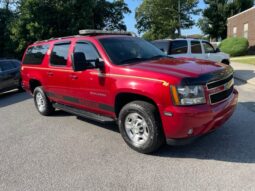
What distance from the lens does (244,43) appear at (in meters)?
24.2

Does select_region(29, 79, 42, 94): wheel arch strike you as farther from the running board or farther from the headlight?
the headlight

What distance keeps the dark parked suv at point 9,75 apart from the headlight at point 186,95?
31.0 feet

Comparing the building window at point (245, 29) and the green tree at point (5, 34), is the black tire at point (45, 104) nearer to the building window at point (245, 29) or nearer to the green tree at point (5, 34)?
the green tree at point (5, 34)

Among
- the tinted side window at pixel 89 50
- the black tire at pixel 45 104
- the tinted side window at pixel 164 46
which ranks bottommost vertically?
the black tire at pixel 45 104

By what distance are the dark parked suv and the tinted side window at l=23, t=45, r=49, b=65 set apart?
14.1 feet

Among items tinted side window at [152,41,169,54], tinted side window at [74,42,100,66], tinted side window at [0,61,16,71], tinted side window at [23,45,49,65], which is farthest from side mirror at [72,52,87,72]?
tinted side window at [0,61,16,71]

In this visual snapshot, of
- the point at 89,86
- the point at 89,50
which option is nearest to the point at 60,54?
the point at 89,50

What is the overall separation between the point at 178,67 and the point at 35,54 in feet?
13.9

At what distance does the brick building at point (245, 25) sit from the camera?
25531 mm

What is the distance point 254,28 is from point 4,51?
21.9 meters

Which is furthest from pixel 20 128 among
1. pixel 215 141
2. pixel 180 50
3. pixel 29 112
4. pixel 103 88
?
pixel 180 50

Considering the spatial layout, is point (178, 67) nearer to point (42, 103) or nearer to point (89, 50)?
point (89, 50)

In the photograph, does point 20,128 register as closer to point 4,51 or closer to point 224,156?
point 224,156

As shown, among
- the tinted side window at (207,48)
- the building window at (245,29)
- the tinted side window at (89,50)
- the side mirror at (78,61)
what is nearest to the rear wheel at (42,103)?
the tinted side window at (89,50)
